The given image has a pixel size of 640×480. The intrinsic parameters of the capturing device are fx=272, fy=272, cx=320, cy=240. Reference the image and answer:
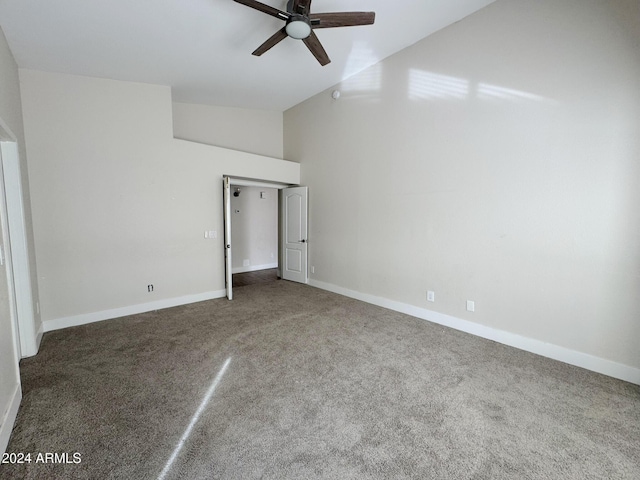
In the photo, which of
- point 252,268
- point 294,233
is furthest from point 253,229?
point 294,233

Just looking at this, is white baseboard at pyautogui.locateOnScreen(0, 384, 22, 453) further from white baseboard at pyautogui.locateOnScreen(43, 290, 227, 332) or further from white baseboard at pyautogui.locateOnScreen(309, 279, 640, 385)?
white baseboard at pyautogui.locateOnScreen(309, 279, 640, 385)

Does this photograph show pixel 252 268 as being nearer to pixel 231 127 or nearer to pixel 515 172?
pixel 231 127

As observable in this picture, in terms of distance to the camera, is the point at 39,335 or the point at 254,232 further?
the point at 254,232

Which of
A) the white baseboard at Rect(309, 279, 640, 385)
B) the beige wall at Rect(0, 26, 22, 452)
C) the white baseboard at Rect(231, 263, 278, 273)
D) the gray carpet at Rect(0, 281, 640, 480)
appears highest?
the beige wall at Rect(0, 26, 22, 452)

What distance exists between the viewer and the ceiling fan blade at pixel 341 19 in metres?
2.47

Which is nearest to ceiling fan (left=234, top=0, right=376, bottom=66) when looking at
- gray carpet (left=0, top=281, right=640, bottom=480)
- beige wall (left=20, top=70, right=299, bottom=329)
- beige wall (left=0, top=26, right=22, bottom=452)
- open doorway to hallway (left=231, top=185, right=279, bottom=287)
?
beige wall (left=0, top=26, right=22, bottom=452)

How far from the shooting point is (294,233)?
230 inches

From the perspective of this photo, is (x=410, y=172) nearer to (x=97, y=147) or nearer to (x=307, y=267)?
(x=307, y=267)

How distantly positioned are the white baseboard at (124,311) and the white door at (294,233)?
162 cm

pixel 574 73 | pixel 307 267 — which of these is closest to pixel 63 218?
pixel 307 267

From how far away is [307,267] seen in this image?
568 cm

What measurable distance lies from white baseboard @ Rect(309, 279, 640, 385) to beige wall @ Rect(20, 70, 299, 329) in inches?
129

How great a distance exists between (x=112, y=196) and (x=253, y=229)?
12.6ft

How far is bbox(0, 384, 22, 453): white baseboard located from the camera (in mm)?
1617
